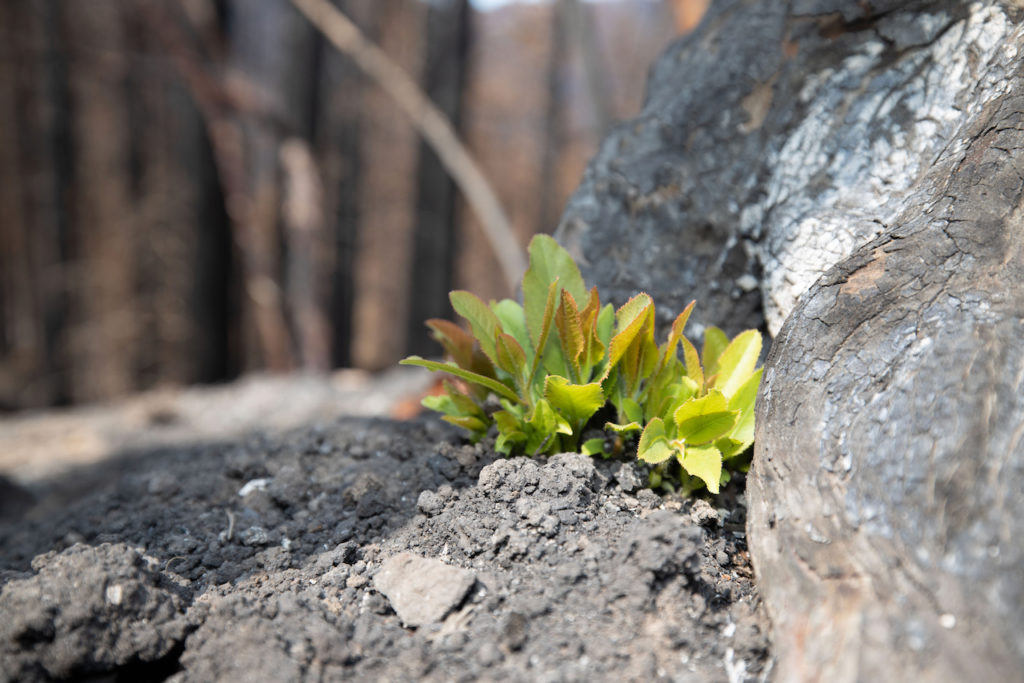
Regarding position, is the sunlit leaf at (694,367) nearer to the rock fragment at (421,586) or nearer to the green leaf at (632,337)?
the green leaf at (632,337)

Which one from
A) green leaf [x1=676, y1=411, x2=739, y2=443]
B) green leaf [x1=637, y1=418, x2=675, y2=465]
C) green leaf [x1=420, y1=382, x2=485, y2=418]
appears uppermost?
green leaf [x1=676, y1=411, x2=739, y2=443]

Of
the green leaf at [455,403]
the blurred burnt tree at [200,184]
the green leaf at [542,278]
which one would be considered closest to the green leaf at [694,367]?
the green leaf at [542,278]

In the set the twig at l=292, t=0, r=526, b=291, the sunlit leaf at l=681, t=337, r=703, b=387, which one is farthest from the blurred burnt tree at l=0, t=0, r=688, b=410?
the sunlit leaf at l=681, t=337, r=703, b=387

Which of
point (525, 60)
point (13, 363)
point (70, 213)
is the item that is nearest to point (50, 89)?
point (70, 213)

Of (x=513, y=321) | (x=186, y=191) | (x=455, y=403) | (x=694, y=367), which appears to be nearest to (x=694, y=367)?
(x=694, y=367)

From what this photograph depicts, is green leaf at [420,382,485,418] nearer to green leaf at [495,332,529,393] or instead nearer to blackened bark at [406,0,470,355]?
green leaf at [495,332,529,393]

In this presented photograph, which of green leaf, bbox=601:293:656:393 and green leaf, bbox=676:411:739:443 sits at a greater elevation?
green leaf, bbox=601:293:656:393

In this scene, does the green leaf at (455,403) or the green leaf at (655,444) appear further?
the green leaf at (455,403)
